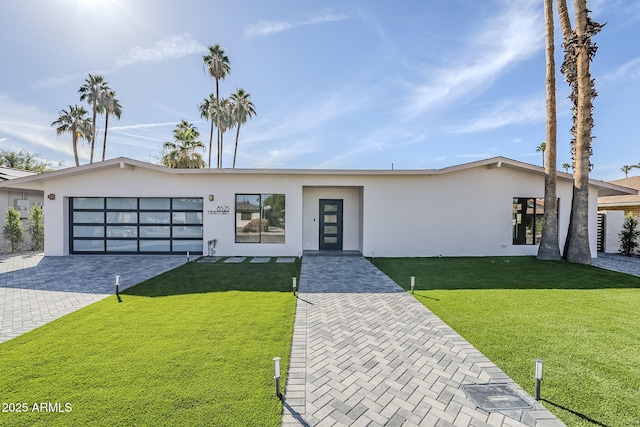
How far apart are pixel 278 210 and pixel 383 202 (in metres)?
4.30

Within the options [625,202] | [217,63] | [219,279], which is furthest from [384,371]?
[217,63]

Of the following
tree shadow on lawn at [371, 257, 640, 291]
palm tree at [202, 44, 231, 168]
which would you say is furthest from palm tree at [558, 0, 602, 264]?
palm tree at [202, 44, 231, 168]

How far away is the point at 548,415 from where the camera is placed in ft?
8.24

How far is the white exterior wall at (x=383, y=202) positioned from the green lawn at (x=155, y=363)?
5787 mm

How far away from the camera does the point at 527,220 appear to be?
38.7 feet

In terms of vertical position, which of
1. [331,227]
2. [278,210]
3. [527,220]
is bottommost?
[331,227]

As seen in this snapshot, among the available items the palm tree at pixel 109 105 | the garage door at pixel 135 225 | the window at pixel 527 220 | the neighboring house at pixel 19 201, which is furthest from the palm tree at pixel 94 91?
the window at pixel 527 220

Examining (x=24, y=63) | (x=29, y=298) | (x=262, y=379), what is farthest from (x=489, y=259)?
(x=24, y=63)

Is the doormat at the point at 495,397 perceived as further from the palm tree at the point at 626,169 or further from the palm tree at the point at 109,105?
the palm tree at the point at 626,169

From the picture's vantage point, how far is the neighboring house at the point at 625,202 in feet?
47.2

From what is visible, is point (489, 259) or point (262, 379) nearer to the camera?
point (262, 379)

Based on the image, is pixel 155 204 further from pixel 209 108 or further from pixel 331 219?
pixel 209 108

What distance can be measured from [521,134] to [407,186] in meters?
9.41

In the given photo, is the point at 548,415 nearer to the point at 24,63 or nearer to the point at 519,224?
the point at 519,224
